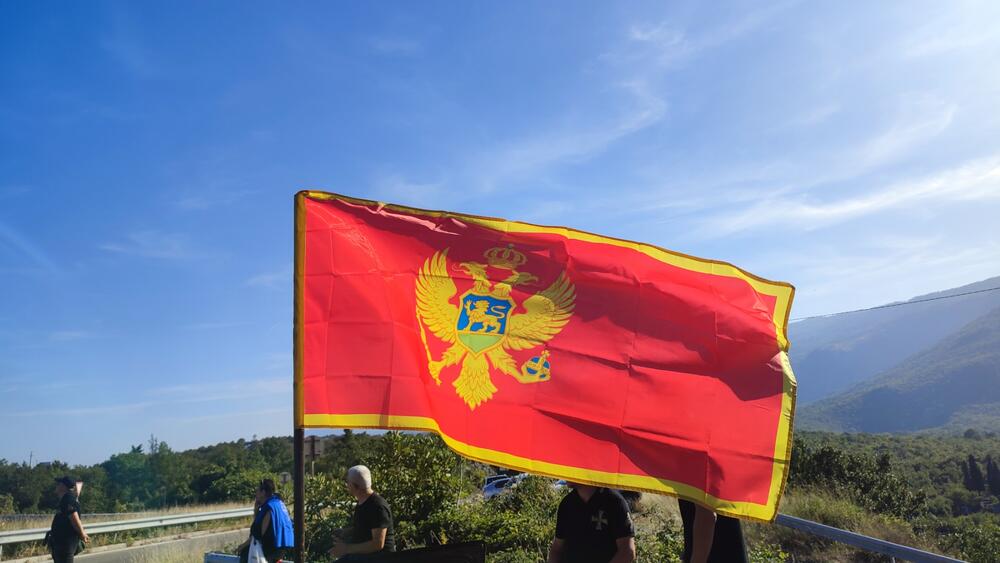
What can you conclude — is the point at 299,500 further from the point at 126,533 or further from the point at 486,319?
the point at 126,533

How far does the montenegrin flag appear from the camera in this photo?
15.1ft

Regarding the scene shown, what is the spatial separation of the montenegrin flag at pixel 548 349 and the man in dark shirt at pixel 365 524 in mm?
1421

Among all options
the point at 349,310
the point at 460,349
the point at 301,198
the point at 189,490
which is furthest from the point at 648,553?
the point at 189,490

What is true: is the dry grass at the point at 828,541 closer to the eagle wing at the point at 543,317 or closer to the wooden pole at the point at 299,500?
the eagle wing at the point at 543,317

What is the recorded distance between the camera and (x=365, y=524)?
5.66 metres

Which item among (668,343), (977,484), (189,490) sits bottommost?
(977,484)

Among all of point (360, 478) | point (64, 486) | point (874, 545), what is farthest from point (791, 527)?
point (64, 486)

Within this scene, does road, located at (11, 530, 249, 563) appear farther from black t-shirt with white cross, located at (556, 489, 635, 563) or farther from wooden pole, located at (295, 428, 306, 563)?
black t-shirt with white cross, located at (556, 489, 635, 563)

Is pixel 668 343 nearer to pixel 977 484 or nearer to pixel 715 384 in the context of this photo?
pixel 715 384

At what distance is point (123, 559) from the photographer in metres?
16.4

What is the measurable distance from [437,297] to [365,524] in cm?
205

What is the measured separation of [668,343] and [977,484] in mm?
44521

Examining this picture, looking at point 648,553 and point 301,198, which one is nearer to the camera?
point 301,198

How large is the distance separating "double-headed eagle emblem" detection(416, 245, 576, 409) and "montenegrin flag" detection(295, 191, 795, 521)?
0.01 meters
